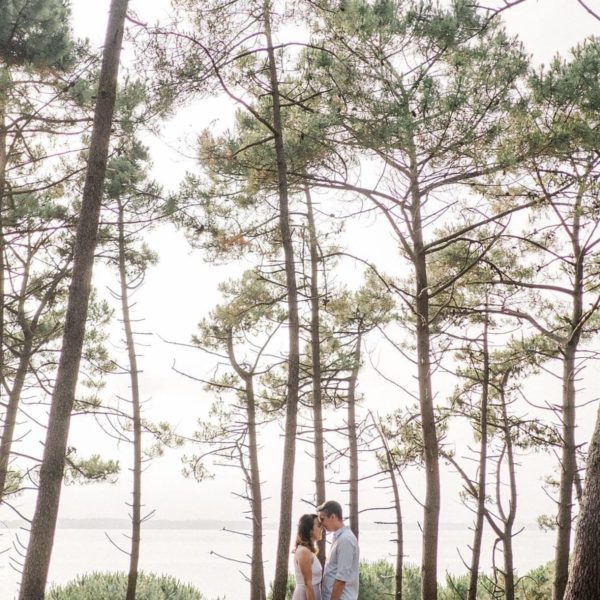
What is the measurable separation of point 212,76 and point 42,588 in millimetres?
5484

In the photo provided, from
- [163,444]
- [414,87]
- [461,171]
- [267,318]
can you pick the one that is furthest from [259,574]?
[414,87]

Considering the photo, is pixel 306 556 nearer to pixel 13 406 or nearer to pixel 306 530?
pixel 306 530

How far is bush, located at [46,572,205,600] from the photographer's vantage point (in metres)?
12.4

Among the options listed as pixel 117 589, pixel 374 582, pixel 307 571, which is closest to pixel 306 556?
pixel 307 571

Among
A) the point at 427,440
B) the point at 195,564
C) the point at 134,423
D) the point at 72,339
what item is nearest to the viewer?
the point at 72,339

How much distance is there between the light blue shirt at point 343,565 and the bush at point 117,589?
9.28 meters

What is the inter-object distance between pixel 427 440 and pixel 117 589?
8440 millimetres

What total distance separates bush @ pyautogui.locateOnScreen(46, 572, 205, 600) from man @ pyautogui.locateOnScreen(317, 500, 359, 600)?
9.29m

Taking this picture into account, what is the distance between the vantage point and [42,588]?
5234 mm

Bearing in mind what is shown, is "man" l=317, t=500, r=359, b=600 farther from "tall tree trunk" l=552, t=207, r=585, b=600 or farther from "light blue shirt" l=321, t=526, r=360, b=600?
"tall tree trunk" l=552, t=207, r=585, b=600

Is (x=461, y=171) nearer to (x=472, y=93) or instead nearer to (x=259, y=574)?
(x=472, y=93)

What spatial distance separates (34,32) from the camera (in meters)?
8.74

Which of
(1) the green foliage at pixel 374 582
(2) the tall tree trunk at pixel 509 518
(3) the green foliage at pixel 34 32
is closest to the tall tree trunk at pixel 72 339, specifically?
(3) the green foliage at pixel 34 32

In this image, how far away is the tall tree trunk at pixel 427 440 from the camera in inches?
294
